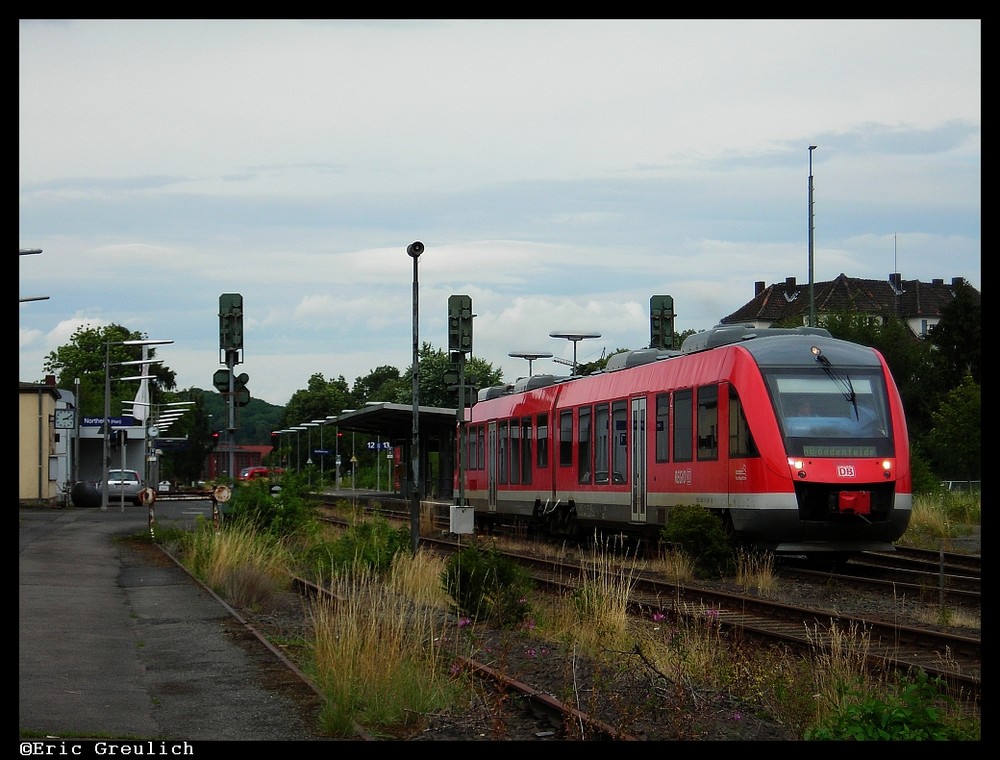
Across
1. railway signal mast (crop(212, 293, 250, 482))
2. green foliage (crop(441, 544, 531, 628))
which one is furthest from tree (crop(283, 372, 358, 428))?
green foliage (crop(441, 544, 531, 628))

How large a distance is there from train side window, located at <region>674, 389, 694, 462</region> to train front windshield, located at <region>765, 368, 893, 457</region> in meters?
2.28

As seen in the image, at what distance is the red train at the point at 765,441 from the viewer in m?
18.2

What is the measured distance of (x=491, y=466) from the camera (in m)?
34.1

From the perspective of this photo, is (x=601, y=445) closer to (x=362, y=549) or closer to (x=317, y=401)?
(x=362, y=549)

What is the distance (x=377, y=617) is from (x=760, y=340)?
9417 mm

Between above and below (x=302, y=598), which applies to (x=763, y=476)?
above

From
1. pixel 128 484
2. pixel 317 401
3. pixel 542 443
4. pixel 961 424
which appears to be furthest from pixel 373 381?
pixel 542 443

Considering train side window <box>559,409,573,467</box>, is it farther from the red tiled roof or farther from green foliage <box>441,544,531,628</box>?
the red tiled roof

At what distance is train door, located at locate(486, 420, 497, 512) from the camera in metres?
33.7

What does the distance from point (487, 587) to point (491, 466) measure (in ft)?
63.4

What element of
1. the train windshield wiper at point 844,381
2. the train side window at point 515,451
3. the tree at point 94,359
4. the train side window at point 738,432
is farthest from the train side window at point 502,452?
the tree at point 94,359

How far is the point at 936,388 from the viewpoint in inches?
2574
